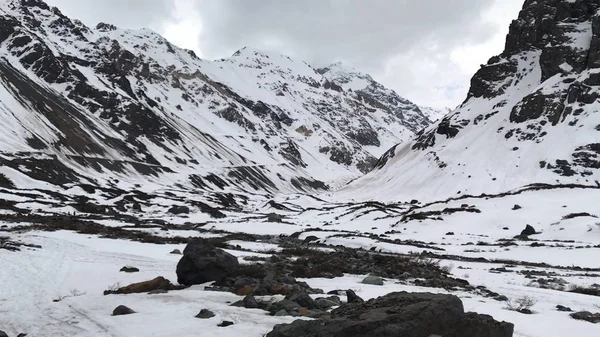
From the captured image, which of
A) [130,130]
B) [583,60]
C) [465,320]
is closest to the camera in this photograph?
[465,320]

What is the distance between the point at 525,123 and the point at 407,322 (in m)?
127

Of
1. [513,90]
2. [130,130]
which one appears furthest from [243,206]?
[513,90]

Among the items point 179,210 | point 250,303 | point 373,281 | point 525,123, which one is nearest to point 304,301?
point 250,303

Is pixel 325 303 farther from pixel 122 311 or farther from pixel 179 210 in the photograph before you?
pixel 179 210

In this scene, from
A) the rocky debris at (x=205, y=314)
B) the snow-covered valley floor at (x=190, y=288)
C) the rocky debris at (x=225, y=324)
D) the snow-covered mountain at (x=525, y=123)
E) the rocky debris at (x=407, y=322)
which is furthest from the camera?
the snow-covered mountain at (x=525, y=123)

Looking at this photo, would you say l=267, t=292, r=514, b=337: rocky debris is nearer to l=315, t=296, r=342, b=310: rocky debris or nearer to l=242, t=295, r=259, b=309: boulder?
l=242, t=295, r=259, b=309: boulder

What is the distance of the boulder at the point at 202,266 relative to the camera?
13.4m

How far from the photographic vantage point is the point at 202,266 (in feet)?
44.2

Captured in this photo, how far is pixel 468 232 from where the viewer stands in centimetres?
5003

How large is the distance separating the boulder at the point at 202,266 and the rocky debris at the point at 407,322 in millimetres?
6788

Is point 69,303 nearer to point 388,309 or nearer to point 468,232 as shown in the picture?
point 388,309

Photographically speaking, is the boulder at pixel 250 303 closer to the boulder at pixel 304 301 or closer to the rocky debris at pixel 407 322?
the boulder at pixel 304 301

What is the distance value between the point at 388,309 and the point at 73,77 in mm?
212786

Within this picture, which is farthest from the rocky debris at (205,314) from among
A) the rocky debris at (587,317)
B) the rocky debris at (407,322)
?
the rocky debris at (587,317)
